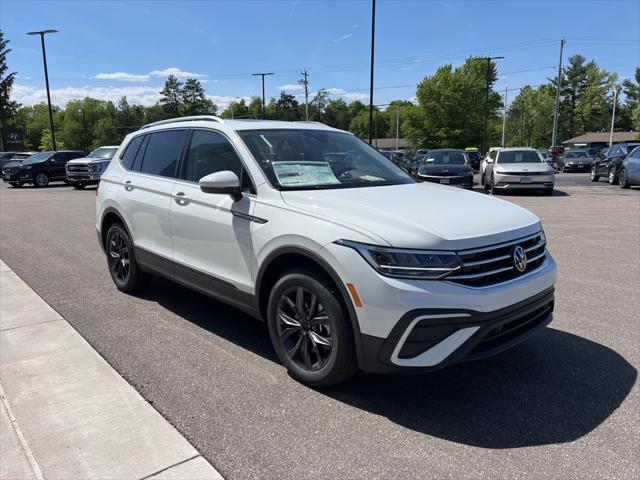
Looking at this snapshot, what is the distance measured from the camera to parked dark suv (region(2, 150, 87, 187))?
82.7ft

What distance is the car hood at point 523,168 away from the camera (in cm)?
1655

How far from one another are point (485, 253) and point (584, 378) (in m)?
1.36

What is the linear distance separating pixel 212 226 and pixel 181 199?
602 millimetres

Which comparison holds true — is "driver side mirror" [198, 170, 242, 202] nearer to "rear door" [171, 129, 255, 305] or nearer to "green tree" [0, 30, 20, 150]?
"rear door" [171, 129, 255, 305]

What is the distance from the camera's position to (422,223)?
2.98m

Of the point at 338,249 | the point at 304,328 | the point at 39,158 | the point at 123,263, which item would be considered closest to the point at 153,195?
the point at 123,263

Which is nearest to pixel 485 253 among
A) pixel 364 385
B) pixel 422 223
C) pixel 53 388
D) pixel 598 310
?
pixel 422 223

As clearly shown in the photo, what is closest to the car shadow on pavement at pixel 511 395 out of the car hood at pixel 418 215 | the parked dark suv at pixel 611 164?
the car hood at pixel 418 215

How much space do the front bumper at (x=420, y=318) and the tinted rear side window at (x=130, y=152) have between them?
3450mm

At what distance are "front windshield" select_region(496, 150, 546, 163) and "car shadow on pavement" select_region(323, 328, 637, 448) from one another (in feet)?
47.4

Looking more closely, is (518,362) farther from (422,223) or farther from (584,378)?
(422,223)

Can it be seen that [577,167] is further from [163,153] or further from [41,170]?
[163,153]

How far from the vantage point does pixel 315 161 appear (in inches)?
163

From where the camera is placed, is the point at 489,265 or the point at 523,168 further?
the point at 523,168
